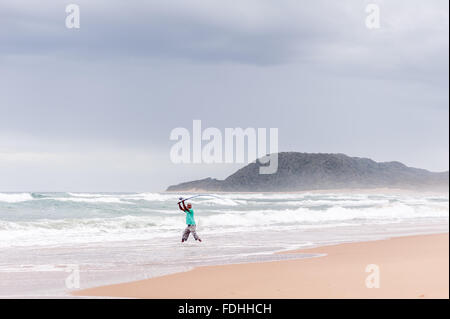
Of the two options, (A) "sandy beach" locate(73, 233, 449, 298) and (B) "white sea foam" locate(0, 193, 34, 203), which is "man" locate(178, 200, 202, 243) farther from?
(B) "white sea foam" locate(0, 193, 34, 203)

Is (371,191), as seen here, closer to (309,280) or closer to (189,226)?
(189,226)

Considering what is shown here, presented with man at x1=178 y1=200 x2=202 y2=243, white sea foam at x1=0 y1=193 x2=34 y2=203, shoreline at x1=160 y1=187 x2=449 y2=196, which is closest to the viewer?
man at x1=178 y1=200 x2=202 y2=243

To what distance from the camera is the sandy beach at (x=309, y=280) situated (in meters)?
7.54

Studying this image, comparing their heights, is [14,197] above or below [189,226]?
above

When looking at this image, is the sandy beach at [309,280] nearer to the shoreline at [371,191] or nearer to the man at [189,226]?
the man at [189,226]

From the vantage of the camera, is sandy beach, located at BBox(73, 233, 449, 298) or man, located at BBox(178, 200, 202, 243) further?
man, located at BBox(178, 200, 202, 243)

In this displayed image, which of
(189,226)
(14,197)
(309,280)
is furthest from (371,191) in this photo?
(309,280)

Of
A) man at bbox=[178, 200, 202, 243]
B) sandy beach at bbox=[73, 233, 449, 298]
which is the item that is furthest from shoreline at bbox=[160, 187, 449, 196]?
sandy beach at bbox=[73, 233, 449, 298]

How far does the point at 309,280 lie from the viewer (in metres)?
8.66

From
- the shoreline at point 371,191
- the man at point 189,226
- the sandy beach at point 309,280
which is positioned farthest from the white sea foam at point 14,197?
the shoreline at point 371,191

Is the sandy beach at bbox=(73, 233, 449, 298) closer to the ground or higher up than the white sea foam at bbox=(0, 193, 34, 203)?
closer to the ground

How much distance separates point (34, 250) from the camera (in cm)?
1369

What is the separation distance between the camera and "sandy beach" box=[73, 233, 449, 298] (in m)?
7.54
